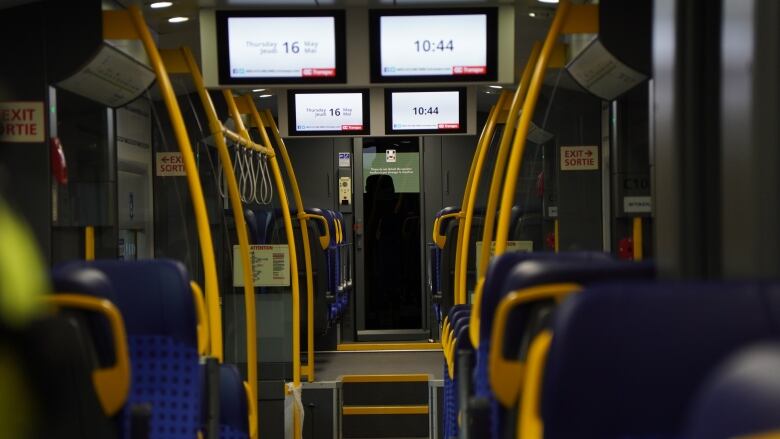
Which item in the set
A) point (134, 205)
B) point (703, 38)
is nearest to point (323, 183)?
point (134, 205)

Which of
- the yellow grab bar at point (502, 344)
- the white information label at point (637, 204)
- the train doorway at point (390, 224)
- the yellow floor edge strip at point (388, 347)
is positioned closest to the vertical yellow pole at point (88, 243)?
the yellow grab bar at point (502, 344)

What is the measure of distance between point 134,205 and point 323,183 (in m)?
3.32

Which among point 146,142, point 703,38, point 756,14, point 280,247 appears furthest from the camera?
point 146,142

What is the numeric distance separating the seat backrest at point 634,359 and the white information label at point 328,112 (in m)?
6.09

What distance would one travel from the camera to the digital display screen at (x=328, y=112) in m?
7.57

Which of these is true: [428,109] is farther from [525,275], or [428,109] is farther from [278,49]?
[525,275]

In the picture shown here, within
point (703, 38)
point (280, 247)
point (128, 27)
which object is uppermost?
point (128, 27)

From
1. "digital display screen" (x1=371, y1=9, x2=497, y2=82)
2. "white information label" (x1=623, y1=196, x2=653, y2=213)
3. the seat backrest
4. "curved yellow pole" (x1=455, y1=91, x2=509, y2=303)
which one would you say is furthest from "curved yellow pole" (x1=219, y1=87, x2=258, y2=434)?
the seat backrest

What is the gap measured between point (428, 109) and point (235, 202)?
2501mm

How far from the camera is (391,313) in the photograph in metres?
11.5

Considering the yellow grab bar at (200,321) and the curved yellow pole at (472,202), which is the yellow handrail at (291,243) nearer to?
the curved yellow pole at (472,202)

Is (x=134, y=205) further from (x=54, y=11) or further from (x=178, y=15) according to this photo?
(x=54, y=11)

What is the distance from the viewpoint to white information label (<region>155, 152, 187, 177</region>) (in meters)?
5.60

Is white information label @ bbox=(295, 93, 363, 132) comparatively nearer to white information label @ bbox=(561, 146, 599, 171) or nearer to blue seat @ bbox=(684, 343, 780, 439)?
white information label @ bbox=(561, 146, 599, 171)
